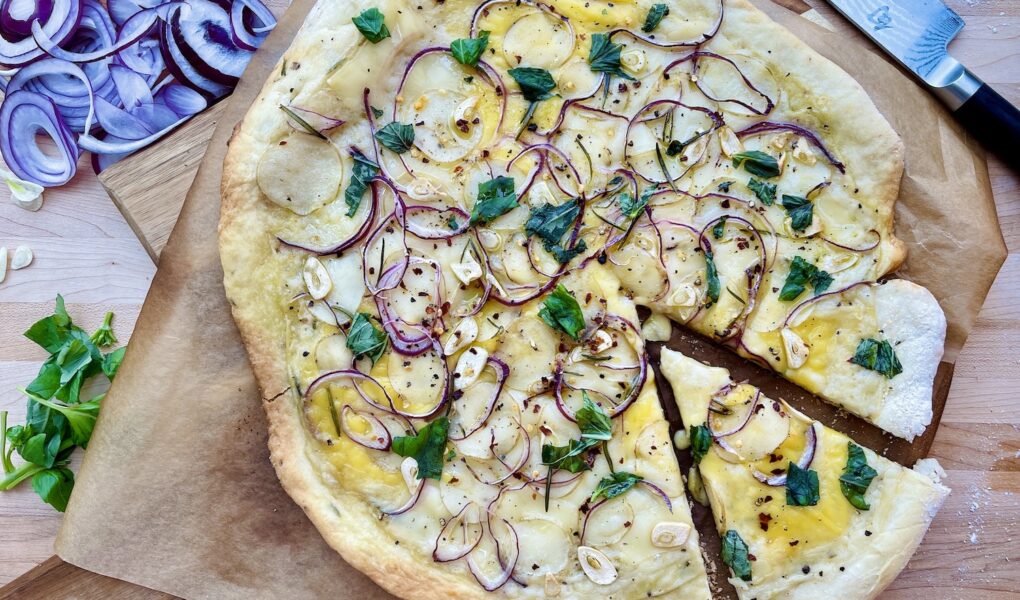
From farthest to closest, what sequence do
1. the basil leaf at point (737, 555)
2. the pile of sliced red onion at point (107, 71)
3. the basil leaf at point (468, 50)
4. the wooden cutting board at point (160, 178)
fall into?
the pile of sliced red onion at point (107, 71)
the wooden cutting board at point (160, 178)
the basil leaf at point (468, 50)
the basil leaf at point (737, 555)

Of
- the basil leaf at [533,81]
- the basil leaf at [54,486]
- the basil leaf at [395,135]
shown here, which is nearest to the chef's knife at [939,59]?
the basil leaf at [533,81]

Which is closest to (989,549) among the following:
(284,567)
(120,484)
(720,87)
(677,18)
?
(720,87)

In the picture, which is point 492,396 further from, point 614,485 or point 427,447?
point 614,485

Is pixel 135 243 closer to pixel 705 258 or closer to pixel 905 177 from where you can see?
pixel 705 258

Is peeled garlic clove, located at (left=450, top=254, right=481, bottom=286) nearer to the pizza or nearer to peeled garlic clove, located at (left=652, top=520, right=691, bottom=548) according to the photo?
the pizza

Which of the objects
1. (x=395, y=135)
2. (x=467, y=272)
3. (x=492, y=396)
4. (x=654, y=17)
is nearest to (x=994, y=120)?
(x=654, y=17)

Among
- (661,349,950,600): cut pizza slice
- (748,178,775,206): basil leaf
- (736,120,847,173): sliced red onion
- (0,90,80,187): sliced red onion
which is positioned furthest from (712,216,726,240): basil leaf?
(0,90,80,187): sliced red onion

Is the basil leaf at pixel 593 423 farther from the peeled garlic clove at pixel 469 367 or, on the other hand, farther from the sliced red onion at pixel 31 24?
the sliced red onion at pixel 31 24
